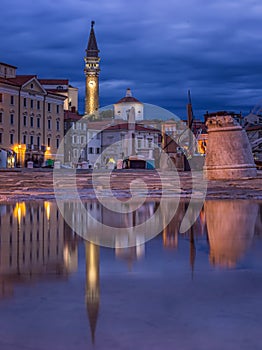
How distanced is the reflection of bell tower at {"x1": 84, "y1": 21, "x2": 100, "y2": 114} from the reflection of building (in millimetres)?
127961

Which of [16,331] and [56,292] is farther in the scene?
[56,292]

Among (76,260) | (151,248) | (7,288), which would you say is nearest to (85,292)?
(7,288)

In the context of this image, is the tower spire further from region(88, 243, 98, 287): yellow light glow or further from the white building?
region(88, 243, 98, 287): yellow light glow

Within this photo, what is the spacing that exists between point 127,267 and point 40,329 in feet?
6.31

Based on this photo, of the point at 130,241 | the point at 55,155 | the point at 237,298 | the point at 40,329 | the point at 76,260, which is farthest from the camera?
the point at 55,155

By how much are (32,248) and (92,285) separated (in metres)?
2.01

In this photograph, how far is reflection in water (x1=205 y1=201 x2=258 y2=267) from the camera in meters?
5.32


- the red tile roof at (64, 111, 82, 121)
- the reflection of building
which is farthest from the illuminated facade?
the reflection of building

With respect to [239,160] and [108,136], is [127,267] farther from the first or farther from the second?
[108,136]

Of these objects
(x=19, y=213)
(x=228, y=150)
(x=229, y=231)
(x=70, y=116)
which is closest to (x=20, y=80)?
(x=70, y=116)

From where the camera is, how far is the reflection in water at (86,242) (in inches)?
173

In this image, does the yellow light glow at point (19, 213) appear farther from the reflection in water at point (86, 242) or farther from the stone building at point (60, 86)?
the stone building at point (60, 86)

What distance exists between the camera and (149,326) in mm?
2975

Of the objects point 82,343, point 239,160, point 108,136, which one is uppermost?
point 108,136
